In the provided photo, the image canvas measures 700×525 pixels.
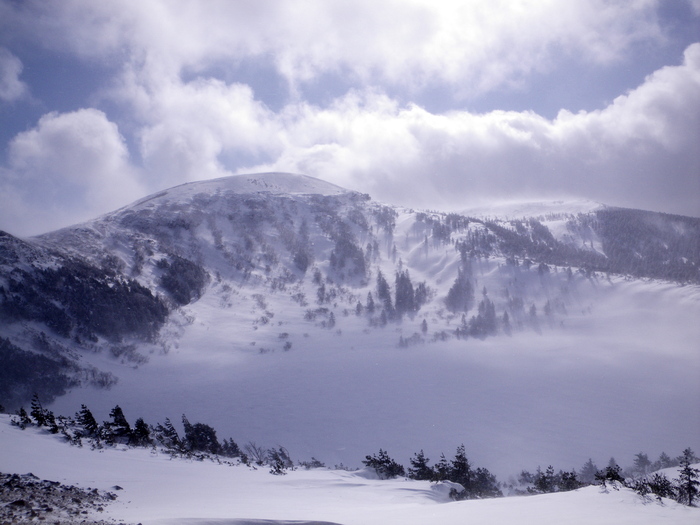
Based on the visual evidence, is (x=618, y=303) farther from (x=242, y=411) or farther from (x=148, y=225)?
(x=148, y=225)

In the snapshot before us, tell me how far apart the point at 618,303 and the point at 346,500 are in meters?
107

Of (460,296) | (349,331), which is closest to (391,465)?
(349,331)

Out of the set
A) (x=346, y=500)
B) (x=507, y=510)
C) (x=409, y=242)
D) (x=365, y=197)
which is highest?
(x=365, y=197)

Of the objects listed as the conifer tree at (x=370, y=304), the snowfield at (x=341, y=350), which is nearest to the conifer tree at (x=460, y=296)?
the snowfield at (x=341, y=350)

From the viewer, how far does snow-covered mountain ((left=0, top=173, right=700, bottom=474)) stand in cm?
4966

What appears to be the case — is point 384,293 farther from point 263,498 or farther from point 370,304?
point 263,498

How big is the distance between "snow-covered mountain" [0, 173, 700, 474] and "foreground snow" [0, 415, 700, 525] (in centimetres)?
2915

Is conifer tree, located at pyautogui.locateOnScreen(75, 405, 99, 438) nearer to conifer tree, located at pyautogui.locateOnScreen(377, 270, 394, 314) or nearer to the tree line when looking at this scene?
the tree line

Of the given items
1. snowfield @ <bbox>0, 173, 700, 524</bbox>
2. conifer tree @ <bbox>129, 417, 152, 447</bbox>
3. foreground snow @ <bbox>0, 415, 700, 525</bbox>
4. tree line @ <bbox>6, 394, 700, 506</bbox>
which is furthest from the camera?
conifer tree @ <bbox>129, 417, 152, 447</bbox>

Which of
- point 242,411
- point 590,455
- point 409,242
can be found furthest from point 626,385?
point 409,242

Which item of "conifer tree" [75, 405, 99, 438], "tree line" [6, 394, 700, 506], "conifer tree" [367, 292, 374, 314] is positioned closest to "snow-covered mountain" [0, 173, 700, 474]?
"conifer tree" [367, 292, 374, 314]

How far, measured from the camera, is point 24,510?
8031 millimetres

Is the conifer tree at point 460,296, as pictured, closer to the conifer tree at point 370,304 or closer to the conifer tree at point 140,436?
the conifer tree at point 370,304

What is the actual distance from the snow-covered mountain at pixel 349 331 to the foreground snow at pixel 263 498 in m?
29.2
